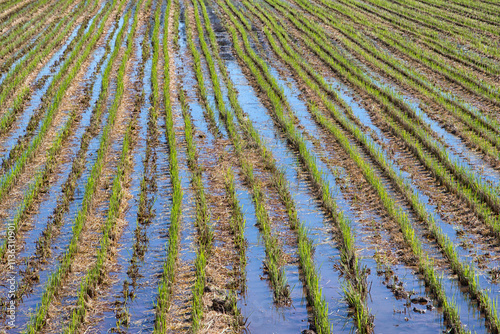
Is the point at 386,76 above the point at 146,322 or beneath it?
beneath

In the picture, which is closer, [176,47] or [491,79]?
[491,79]

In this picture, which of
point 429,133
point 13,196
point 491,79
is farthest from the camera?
point 491,79

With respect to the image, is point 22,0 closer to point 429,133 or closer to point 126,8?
point 126,8

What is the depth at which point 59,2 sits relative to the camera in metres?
24.5

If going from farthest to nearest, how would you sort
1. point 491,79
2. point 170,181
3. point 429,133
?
1. point 491,79
2. point 429,133
3. point 170,181

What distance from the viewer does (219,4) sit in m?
25.6

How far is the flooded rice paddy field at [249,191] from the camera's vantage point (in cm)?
486

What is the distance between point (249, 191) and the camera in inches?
288

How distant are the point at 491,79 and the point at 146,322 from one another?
10.5 metres

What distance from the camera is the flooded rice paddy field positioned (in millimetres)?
4855

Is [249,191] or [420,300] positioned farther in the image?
[249,191]

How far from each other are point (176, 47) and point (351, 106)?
7.17m

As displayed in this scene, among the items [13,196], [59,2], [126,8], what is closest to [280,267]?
[13,196]

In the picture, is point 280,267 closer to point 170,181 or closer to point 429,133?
point 170,181
